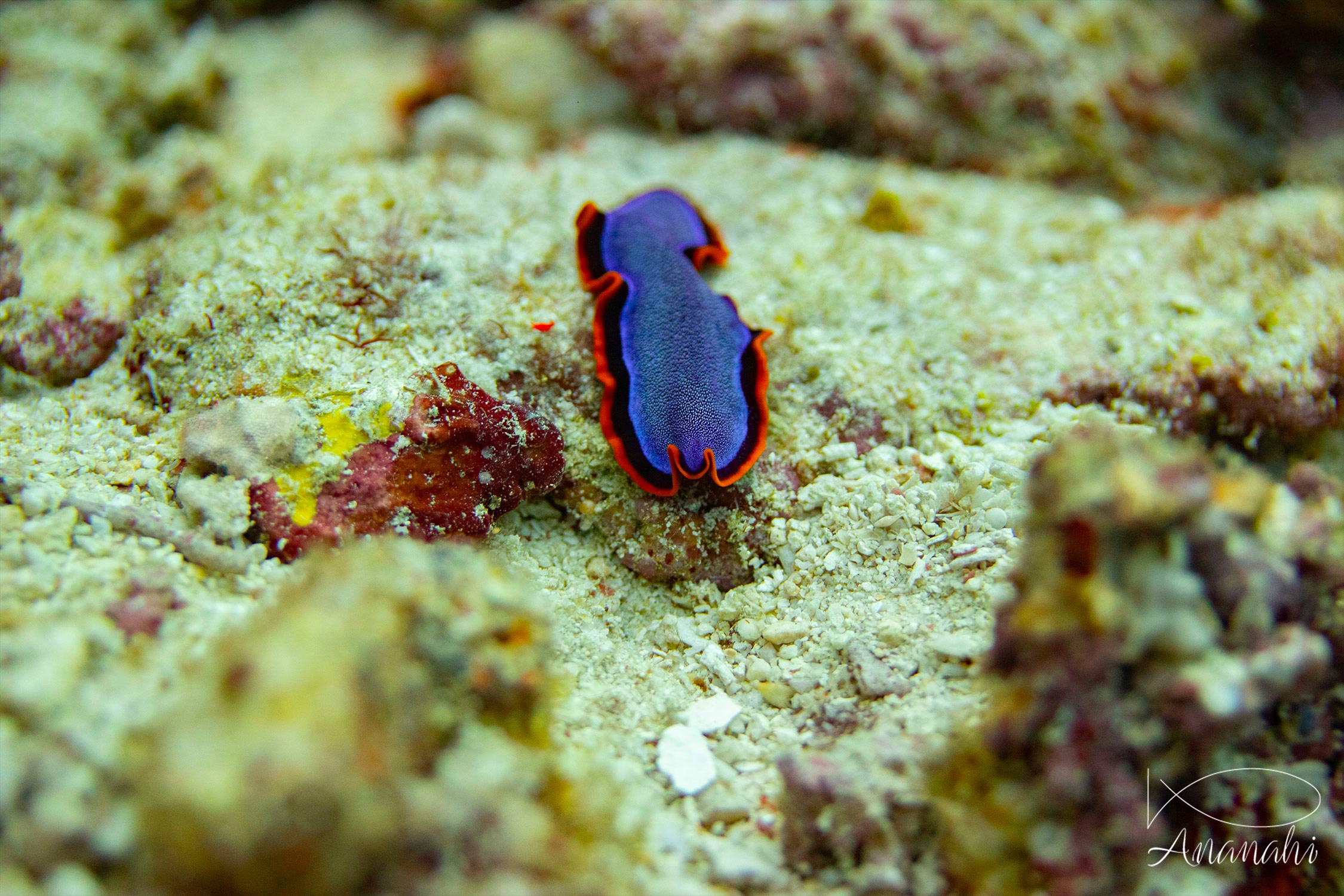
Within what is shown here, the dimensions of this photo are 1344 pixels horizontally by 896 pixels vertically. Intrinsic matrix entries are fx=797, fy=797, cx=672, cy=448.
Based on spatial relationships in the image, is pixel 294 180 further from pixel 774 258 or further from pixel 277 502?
pixel 774 258

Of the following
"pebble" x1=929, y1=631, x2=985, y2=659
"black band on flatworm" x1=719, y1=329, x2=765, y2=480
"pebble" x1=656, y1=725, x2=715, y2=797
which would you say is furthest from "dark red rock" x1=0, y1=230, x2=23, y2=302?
"pebble" x1=929, y1=631, x2=985, y2=659

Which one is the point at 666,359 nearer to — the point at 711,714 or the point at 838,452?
the point at 838,452

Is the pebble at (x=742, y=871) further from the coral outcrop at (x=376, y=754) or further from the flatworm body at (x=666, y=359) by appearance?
the flatworm body at (x=666, y=359)

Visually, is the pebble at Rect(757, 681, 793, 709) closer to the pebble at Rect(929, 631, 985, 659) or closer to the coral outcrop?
the pebble at Rect(929, 631, 985, 659)

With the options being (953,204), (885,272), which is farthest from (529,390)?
(953,204)

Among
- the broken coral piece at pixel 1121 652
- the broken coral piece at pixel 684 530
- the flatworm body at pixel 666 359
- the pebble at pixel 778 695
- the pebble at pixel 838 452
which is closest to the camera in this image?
the broken coral piece at pixel 1121 652

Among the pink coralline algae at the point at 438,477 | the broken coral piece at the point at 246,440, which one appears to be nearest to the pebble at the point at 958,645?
the pink coralline algae at the point at 438,477

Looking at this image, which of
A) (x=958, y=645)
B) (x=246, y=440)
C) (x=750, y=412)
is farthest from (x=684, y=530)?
(x=246, y=440)
